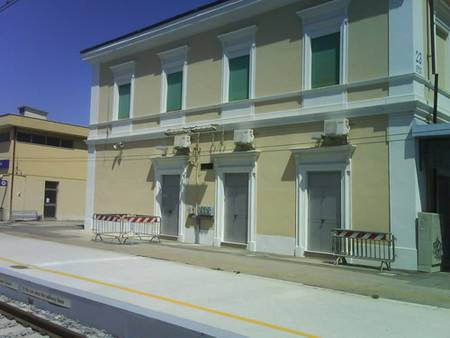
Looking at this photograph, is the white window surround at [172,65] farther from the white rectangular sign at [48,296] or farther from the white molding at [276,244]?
the white rectangular sign at [48,296]

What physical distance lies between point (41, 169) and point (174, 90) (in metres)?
18.2

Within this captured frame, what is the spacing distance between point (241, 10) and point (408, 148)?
8076 millimetres

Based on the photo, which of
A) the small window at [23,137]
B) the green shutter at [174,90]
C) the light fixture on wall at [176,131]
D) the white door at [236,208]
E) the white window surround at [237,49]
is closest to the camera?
the white window surround at [237,49]

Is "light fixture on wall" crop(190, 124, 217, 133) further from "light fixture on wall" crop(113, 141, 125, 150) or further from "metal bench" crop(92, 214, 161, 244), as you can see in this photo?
"light fixture on wall" crop(113, 141, 125, 150)

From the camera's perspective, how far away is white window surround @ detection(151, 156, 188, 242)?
19.8 m

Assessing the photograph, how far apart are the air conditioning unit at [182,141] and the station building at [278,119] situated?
0.04 m

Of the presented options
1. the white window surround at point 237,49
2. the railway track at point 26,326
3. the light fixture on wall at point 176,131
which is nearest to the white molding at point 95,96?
the light fixture on wall at point 176,131

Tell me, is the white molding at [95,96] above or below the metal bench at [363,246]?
above

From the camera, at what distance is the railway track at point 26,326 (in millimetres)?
6885

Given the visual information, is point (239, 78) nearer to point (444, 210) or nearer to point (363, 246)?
point (363, 246)

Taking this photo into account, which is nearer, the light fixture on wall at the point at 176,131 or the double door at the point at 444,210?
the double door at the point at 444,210

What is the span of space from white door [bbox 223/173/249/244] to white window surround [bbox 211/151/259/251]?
0.63ft

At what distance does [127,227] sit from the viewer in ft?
69.8

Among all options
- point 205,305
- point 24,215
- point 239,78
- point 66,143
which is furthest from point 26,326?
point 66,143
